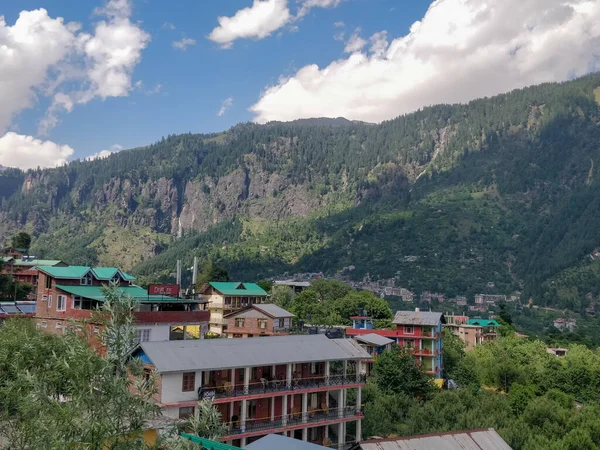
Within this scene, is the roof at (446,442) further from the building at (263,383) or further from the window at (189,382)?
the window at (189,382)

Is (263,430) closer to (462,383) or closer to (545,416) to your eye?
(545,416)

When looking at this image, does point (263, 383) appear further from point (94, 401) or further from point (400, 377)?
point (94, 401)

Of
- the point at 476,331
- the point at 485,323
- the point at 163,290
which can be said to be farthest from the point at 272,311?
the point at 485,323

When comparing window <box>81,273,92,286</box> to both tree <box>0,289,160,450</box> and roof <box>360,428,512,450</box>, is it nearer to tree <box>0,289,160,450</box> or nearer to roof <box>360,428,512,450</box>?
roof <box>360,428,512,450</box>

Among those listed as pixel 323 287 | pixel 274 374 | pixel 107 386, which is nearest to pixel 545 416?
pixel 274 374

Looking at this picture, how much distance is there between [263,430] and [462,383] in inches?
1780

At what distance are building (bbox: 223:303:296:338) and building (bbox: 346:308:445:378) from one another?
10708 millimetres

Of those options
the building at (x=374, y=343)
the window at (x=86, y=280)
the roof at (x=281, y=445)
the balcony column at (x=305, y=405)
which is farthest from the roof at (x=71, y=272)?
the roof at (x=281, y=445)

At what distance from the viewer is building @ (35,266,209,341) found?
2162 inches

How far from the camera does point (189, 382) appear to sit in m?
40.7

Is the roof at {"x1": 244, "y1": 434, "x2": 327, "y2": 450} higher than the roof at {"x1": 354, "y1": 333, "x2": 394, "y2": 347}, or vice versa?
the roof at {"x1": 244, "y1": 434, "x2": 327, "y2": 450}

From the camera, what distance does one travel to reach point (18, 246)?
147 m

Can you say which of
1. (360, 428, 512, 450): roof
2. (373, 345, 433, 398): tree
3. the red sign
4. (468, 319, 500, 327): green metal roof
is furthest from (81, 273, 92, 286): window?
(468, 319, 500, 327): green metal roof

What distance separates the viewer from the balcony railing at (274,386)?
4122cm
